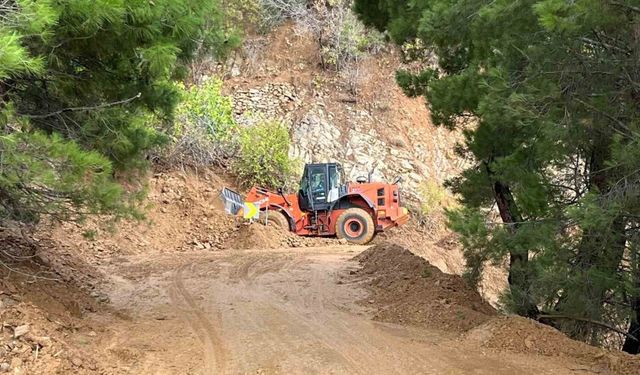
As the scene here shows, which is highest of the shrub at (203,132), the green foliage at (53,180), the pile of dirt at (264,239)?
the shrub at (203,132)

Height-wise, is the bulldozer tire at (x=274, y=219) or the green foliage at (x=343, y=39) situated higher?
the green foliage at (x=343, y=39)

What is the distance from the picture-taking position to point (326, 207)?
757 inches

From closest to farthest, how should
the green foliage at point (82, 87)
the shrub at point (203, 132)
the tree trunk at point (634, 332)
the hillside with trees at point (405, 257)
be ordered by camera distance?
1. the green foliage at point (82, 87)
2. the hillside with trees at point (405, 257)
3. the tree trunk at point (634, 332)
4. the shrub at point (203, 132)

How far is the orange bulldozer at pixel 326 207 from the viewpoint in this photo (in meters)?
18.9

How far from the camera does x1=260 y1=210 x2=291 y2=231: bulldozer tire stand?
18.8 m

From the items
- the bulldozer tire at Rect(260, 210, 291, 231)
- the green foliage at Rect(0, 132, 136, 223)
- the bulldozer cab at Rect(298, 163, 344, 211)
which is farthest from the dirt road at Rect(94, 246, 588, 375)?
the bulldozer cab at Rect(298, 163, 344, 211)

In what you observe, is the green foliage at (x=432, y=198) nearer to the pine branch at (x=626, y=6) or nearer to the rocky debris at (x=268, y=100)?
the rocky debris at (x=268, y=100)

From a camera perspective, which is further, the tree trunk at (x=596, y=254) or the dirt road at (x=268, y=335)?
the tree trunk at (x=596, y=254)

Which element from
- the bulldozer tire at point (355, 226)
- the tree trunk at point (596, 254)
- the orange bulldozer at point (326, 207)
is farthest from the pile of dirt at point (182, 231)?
the tree trunk at point (596, 254)

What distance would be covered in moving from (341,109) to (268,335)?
21.8 meters

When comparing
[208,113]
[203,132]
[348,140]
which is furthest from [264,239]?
[348,140]

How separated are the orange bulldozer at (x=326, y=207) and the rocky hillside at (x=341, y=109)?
5.88 meters

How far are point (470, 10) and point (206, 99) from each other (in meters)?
17.5

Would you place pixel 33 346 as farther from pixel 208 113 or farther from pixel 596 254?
pixel 208 113
